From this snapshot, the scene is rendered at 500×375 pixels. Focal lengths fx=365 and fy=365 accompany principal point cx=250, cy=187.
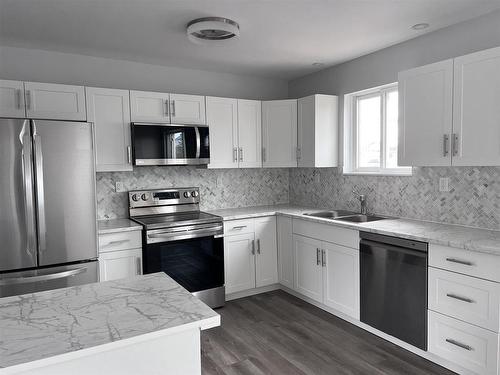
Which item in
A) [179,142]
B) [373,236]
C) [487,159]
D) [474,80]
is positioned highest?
[474,80]

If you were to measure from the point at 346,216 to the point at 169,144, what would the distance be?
74.6 inches

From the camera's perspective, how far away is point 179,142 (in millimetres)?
3625

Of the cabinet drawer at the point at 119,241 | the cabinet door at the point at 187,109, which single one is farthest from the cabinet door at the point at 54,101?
the cabinet drawer at the point at 119,241

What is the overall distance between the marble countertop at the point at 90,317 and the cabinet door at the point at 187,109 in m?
2.32

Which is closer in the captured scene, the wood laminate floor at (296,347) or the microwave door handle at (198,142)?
the wood laminate floor at (296,347)

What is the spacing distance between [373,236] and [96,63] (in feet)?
9.98

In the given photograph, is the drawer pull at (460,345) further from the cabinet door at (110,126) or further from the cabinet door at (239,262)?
the cabinet door at (110,126)

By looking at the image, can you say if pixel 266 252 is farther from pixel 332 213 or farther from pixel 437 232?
pixel 437 232

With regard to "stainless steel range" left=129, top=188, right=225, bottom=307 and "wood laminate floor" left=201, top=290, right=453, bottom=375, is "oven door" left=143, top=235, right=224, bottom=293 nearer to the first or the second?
"stainless steel range" left=129, top=188, right=225, bottom=307

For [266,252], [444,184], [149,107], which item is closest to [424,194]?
[444,184]

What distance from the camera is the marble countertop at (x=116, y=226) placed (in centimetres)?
311

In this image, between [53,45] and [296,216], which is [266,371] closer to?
[296,216]

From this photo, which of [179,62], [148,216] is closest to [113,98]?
[179,62]

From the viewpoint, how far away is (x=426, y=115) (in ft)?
8.96
